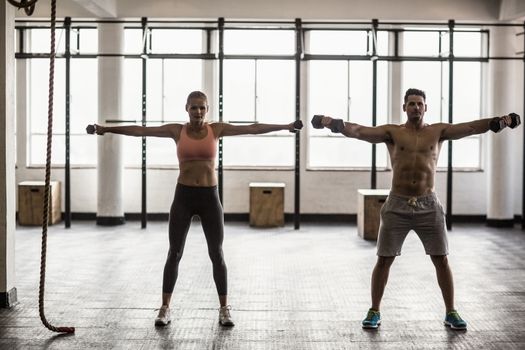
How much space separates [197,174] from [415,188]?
1.32 m

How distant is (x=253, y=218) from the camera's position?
Result: 890cm

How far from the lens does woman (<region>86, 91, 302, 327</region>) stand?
155 inches

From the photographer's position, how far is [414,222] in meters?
3.89

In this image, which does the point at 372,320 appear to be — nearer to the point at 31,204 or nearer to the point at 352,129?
the point at 352,129

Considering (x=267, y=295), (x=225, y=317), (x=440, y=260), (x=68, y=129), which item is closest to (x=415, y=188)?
(x=440, y=260)

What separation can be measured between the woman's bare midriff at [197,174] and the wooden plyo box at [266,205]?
484 cm

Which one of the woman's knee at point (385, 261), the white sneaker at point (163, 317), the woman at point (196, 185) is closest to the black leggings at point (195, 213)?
the woman at point (196, 185)

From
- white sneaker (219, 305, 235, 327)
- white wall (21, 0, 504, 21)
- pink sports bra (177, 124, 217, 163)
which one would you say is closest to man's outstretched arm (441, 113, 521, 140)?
pink sports bra (177, 124, 217, 163)

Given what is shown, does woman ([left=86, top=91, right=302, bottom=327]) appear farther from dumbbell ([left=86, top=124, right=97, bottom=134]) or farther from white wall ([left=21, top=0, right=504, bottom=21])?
white wall ([left=21, top=0, right=504, bottom=21])

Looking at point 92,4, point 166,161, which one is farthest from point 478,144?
point 92,4

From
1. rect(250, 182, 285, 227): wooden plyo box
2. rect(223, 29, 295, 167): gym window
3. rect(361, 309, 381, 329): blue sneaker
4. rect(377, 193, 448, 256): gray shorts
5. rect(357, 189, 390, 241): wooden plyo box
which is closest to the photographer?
rect(377, 193, 448, 256): gray shorts

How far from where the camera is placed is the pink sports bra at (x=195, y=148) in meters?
3.99

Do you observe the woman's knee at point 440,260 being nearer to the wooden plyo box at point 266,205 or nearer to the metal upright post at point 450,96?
the metal upright post at point 450,96

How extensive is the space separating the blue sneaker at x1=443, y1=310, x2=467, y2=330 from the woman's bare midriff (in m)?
1.66
